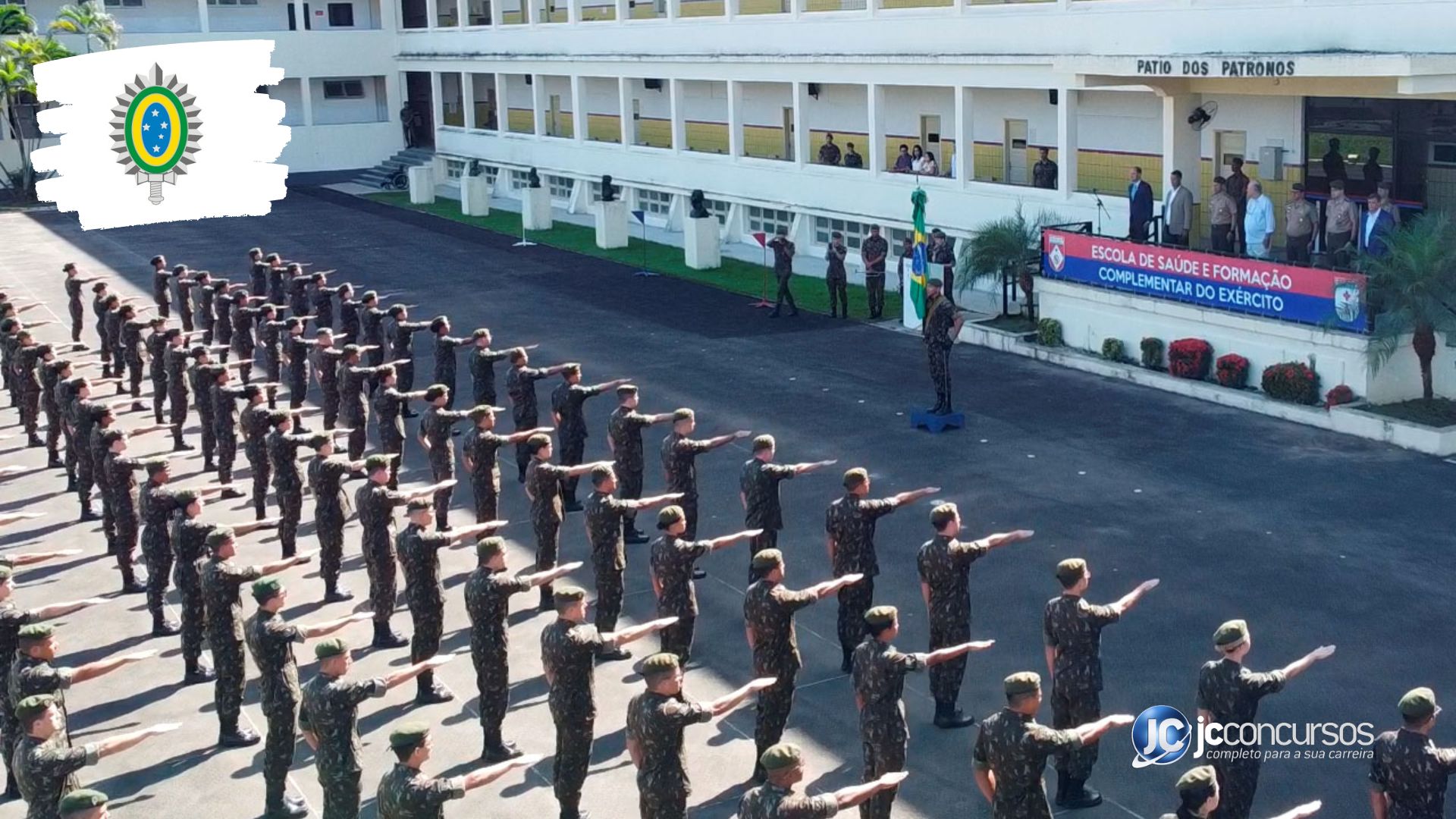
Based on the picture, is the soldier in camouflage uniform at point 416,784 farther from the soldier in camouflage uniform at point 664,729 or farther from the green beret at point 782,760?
the green beret at point 782,760

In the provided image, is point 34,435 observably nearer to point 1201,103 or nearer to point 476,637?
point 476,637

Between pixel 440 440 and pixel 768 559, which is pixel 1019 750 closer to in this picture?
pixel 768 559

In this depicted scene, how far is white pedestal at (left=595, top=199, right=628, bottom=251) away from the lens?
114 feet

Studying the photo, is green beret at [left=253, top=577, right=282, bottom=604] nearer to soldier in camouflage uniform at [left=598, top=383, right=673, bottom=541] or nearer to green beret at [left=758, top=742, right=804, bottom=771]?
green beret at [left=758, top=742, right=804, bottom=771]

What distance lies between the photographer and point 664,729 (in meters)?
8.72

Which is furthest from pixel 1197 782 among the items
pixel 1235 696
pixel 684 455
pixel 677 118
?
pixel 677 118

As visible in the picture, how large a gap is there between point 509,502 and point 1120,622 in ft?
Answer: 22.9

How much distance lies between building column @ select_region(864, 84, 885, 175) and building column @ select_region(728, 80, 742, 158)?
191 inches

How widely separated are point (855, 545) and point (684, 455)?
8.82 ft

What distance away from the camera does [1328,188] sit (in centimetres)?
2252

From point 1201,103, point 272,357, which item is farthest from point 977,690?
point 1201,103

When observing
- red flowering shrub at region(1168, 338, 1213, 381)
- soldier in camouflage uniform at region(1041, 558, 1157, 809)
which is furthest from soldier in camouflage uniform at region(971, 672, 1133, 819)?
red flowering shrub at region(1168, 338, 1213, 381)

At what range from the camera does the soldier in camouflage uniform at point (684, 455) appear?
13922 millimetres

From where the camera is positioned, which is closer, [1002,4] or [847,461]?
[847,461]
